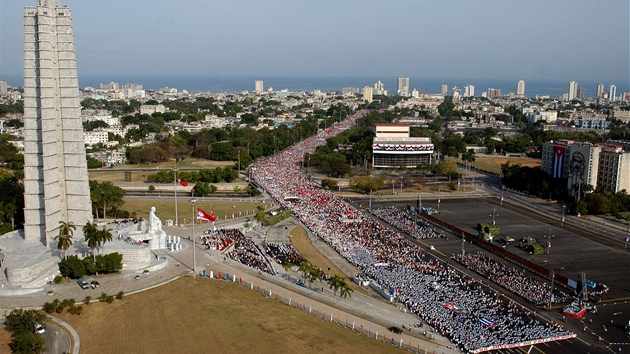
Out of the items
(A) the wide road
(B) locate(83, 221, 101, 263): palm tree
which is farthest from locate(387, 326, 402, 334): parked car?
(B) locate(83, 221, 101, 263): palm tree

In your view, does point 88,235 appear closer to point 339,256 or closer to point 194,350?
point 194,350

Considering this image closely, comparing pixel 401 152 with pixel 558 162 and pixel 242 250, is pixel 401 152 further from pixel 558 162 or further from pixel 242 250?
pixel 242 250

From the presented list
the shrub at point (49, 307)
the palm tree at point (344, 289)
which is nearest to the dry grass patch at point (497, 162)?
the palm tree at point (344, 289)

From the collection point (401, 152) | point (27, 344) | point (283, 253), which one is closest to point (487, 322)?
point (283, 253)

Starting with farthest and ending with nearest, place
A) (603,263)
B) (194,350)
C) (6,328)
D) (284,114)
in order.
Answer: (284,114) → (603,263) → (6,328) → (194,350)

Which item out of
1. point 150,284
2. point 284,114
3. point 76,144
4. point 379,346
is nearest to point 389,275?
point 379,346

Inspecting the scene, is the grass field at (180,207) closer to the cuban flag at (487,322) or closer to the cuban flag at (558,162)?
the cuban flag at (487,322)
